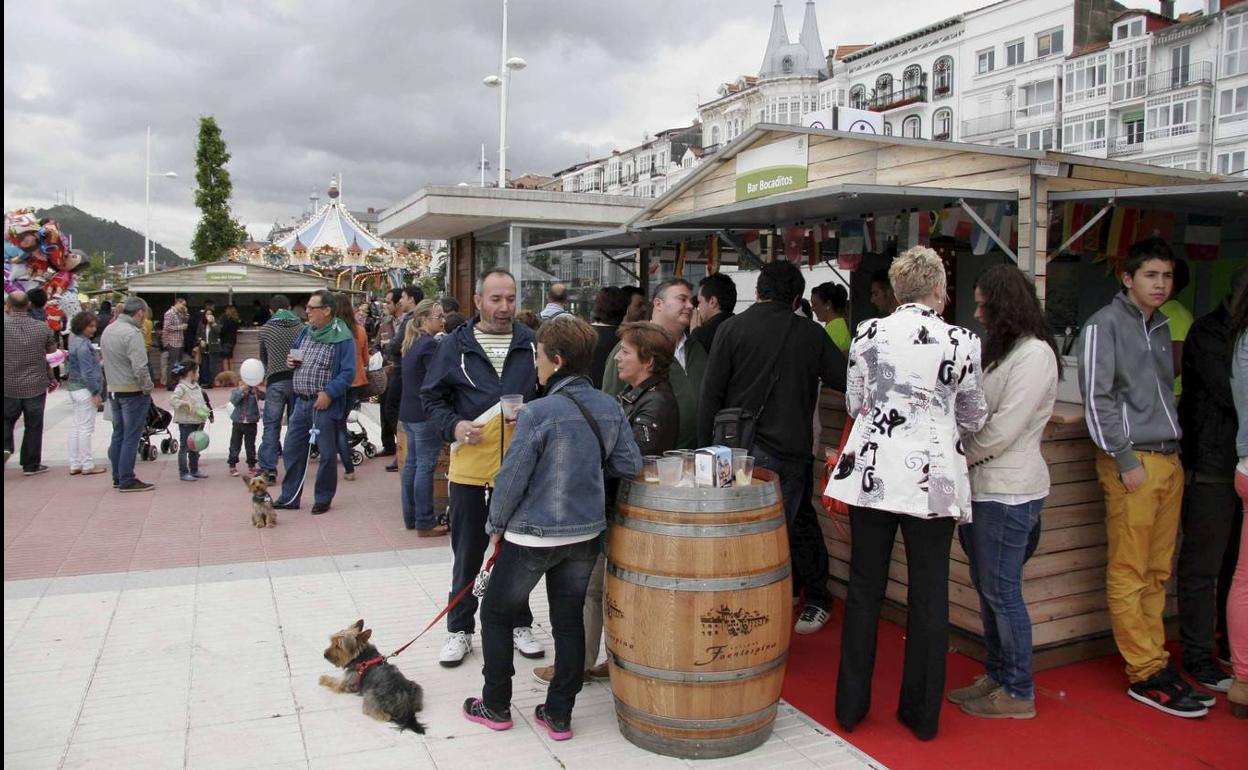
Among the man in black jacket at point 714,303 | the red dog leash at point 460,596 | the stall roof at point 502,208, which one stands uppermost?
the stall roof at point 502,208

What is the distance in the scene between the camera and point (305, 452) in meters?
7.74

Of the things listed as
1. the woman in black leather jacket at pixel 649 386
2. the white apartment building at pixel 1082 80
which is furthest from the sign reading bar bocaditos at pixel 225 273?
the white apartment building at pixel 1082 80

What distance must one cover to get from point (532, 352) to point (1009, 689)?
268 centimetres

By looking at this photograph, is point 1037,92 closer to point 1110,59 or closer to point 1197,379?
point 1110,59

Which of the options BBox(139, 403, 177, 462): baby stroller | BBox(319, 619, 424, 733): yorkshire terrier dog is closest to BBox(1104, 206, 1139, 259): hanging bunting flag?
BBox(319, 619, 424, 733): yorkshire terrier dog

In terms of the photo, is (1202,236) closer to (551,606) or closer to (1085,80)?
(551,606)

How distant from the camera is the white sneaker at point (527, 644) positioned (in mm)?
4485

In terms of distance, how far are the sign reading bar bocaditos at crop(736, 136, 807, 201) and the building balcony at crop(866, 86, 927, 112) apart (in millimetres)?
48614

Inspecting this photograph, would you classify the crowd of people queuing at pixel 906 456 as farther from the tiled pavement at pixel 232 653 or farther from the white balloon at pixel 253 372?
the white balloon at pixel 253 372

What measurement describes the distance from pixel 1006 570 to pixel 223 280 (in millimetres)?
25046

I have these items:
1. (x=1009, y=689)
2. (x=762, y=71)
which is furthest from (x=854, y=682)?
(x=762, y=71)

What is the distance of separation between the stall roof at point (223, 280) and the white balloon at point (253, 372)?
667 inches

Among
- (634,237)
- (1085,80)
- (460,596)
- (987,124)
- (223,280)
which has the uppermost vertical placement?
(1085,80)

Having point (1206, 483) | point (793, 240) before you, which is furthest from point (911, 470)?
point (793, 240)
